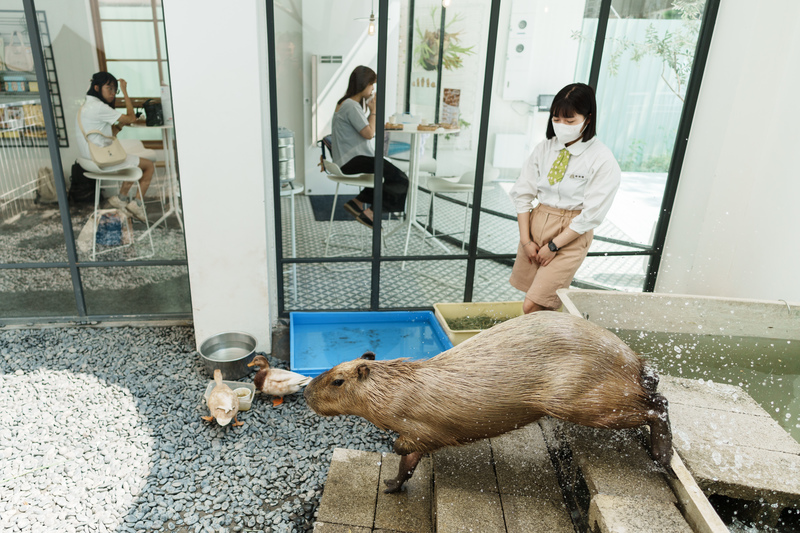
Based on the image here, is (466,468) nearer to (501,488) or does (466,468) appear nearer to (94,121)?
(501,488)

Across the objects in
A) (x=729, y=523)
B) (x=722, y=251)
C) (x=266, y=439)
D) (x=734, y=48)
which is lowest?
(x=266, y=439)

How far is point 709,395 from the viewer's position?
2842 millimetres

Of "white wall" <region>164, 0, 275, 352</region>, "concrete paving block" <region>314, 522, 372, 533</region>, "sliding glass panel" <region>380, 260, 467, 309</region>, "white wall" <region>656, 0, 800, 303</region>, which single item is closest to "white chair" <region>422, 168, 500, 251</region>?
"sliding glass panel" <region>380, 260, 467, 309</region>

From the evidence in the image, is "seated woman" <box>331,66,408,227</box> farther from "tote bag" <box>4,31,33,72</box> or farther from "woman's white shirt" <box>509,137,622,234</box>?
"tote bag" <box>4,31,33,72</box>

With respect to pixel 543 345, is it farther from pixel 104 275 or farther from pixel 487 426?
pixel 104 275

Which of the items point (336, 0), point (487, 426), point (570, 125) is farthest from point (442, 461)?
point (336, 0)

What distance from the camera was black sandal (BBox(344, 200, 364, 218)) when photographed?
417 centimetres

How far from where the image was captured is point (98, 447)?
3.02 m

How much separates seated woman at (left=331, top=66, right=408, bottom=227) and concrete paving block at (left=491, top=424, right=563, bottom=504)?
6.84 ft

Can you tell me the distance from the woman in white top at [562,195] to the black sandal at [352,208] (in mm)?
1283

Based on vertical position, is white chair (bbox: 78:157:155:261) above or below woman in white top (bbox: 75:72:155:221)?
below

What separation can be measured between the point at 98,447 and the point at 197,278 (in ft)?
4.00

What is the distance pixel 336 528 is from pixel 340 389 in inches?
25.4

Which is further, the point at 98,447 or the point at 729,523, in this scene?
the point at 98,447
